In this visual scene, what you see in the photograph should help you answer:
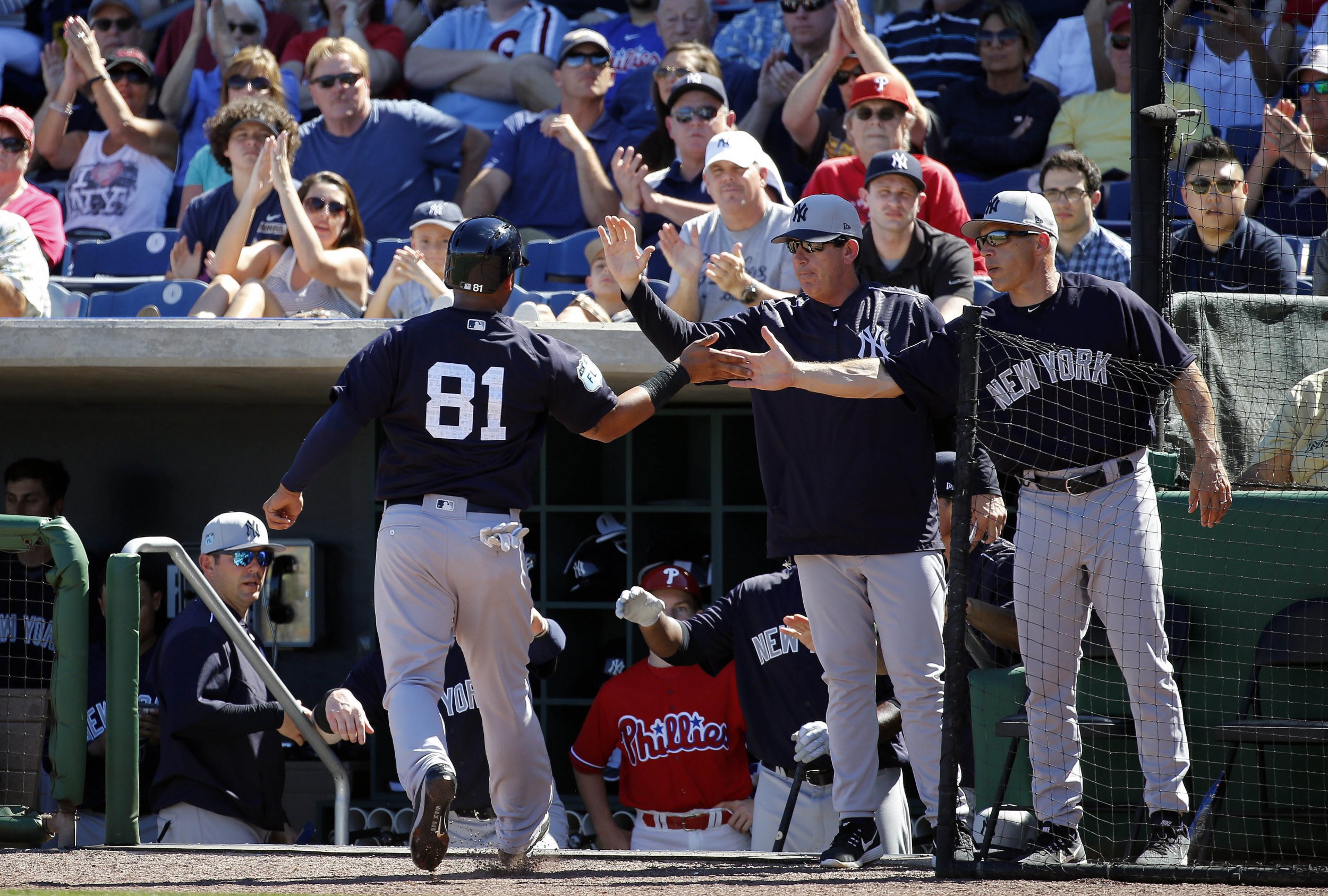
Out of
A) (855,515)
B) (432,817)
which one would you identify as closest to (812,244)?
(855,515)

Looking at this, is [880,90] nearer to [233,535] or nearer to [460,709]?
[460,709]

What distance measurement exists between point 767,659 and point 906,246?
1.60 metres

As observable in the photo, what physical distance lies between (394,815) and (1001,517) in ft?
11.7

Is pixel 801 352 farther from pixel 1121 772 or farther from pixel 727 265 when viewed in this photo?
pixel 1121 772

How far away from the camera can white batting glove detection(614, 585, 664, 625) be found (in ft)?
15.9

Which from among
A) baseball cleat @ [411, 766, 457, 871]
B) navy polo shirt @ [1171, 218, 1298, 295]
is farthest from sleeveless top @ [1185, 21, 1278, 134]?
baseball cleat @ [411, 766, 457, 871]

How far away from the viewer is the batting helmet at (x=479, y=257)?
4055mm

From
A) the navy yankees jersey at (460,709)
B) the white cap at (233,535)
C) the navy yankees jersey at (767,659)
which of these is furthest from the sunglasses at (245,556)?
the navy yankees jersey at (767,659)

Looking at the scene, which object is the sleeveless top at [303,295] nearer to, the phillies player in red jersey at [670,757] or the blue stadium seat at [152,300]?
the blue stadium seat at [152,300]

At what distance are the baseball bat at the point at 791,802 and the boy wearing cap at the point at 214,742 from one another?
1.78 meters

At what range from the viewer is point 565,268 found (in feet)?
23.9

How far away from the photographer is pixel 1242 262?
→ 5.99 meters

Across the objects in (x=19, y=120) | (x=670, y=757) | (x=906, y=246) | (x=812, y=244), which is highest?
(x=19, y=120)

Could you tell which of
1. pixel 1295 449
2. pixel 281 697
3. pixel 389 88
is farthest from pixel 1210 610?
pixel 389 88
